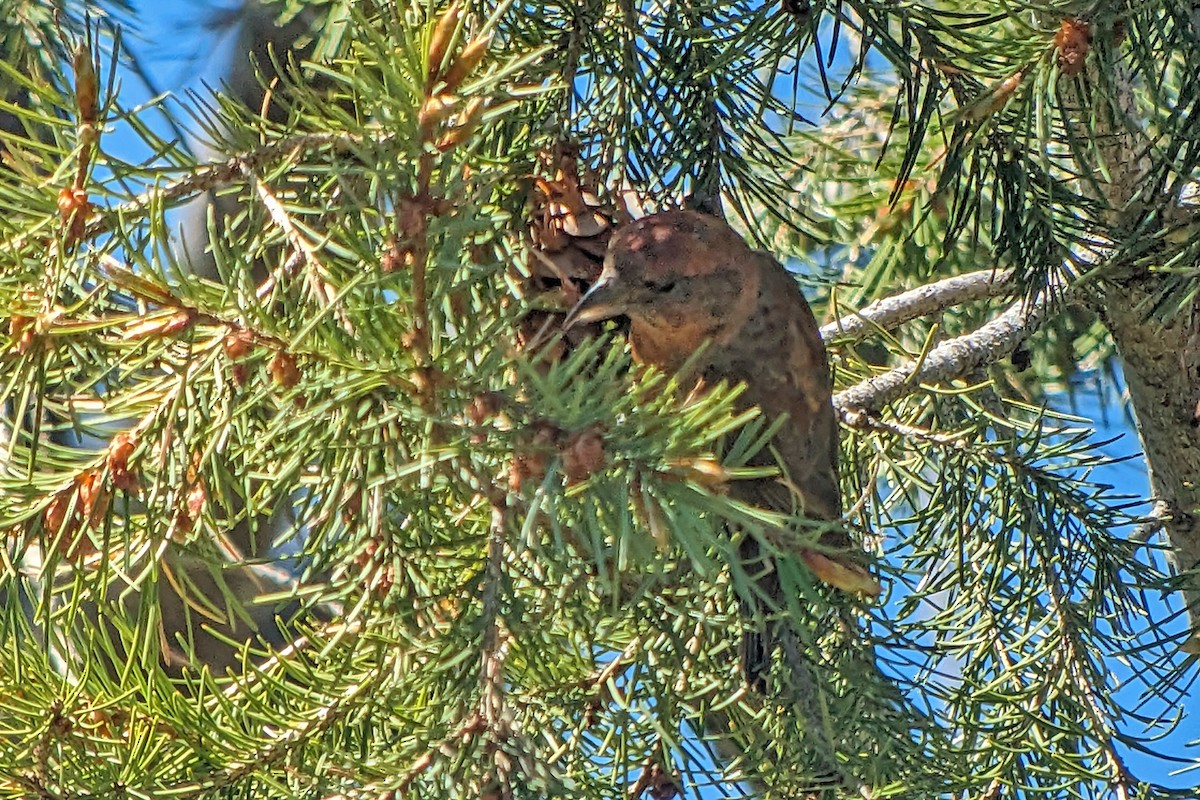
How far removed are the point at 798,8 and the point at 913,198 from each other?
3.47ft

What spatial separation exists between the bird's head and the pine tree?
0.18ft

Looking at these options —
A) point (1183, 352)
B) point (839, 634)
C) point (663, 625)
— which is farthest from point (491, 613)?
point (1183, 352)

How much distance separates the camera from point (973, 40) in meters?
1.56

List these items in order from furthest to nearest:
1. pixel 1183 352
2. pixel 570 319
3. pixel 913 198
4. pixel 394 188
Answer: pixel 913 198 < pixel 1183 352 < pixel 570 319 < pixel 394 188

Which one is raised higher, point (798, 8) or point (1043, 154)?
point (798, 8)

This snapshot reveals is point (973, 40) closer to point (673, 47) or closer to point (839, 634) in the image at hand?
point (673, 47)

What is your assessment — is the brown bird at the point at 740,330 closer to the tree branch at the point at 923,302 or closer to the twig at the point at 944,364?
the twig at the point at 944,364

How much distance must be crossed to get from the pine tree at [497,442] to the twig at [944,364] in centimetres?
2

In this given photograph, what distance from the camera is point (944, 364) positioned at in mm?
2189

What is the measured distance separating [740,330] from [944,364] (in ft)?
1.82

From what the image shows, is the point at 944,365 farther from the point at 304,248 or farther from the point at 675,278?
the point at 304,248

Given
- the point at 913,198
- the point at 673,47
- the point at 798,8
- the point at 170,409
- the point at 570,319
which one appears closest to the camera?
the point at 170,409

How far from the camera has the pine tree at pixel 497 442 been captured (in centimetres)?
98

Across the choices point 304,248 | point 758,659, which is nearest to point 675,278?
point 758,659
